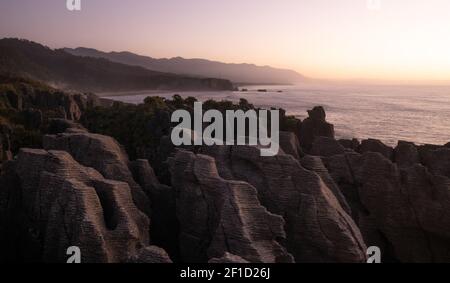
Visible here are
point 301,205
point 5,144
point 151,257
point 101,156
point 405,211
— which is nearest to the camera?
point 151,257

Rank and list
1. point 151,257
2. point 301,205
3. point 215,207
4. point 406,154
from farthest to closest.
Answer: point 406,154 → point 301,205 → point 215,207 → point 151,257

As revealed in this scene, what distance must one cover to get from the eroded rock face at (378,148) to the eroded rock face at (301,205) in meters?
16.2

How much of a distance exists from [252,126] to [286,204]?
76.0 ft

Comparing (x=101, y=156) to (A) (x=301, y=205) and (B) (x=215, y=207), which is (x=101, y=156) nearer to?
(B) (x=215, y=207)

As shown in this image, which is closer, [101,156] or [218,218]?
[218,218]

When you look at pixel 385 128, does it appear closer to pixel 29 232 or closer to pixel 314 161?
pixel 314 161

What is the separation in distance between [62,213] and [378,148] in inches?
1045

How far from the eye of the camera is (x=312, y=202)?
18.1m

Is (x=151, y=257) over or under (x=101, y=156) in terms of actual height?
under

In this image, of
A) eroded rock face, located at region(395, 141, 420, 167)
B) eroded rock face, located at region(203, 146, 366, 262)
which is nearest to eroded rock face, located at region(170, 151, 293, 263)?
eroded rock face, located at region(203, 146, 366, 262)

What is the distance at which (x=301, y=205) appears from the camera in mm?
18344

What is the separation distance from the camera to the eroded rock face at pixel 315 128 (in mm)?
47434

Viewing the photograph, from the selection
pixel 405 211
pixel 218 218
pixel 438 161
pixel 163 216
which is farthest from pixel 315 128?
pixel 218 218
